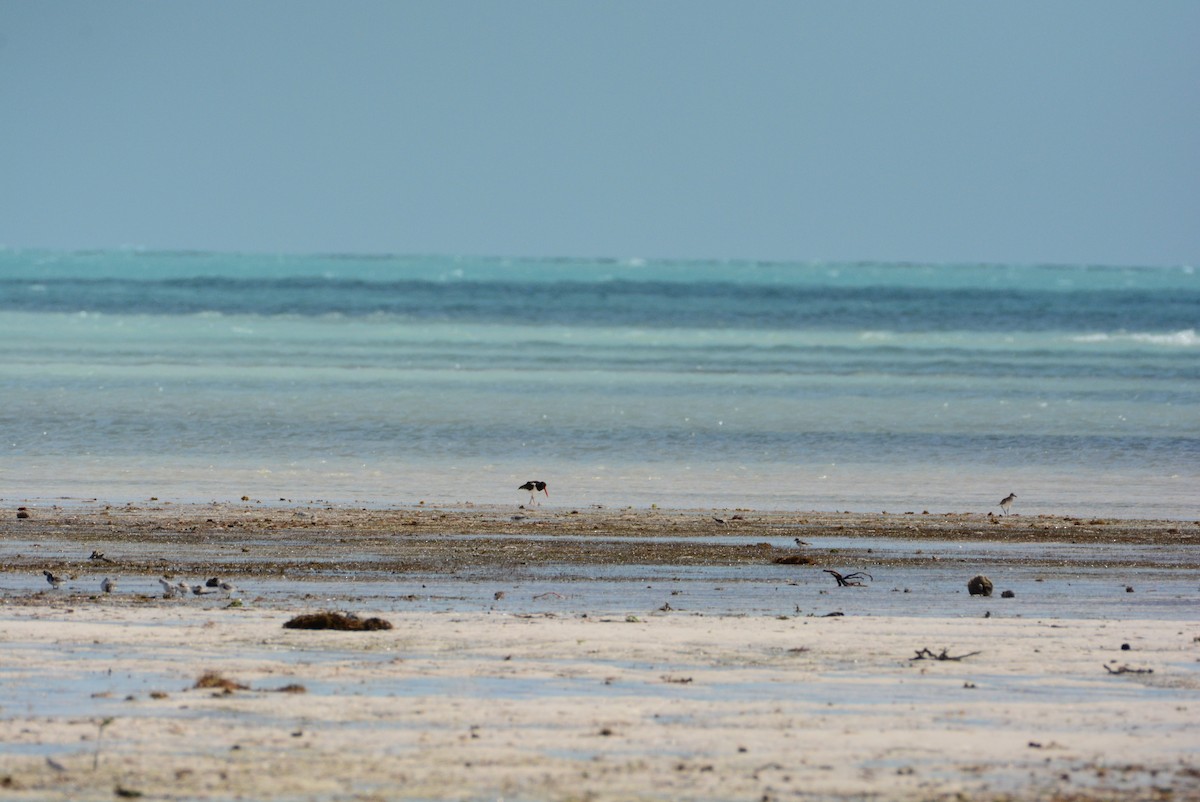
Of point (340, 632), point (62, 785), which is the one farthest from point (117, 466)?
point (62, 785)

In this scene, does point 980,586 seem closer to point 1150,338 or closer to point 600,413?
point 600,413

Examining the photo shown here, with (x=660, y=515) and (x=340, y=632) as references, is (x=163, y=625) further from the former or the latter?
(x=660, y=515)

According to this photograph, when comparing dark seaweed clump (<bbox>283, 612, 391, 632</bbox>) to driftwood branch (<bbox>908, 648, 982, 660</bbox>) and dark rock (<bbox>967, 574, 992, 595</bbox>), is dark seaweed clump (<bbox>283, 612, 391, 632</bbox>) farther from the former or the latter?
dark rock (<bbox>967, 574, 992, 595</bbox>)

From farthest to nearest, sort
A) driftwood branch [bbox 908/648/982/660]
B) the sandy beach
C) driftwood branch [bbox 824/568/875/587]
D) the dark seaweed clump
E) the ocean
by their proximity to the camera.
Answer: the ocean
driftwood branch [bbox 824/568/875/587]
the dark seaweed clump
driftwood branch [bbox 908/648/982/660]
the sandy beach

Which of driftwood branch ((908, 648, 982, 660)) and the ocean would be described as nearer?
driftwood branch ((908, 648, 982, 660))

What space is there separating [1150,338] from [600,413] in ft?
117

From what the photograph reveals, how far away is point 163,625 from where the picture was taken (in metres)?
9.66

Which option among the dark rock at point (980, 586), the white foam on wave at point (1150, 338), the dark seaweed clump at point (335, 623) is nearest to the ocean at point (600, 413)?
the white foam on wave at point (1150, 338)

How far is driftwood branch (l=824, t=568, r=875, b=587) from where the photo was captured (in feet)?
38.4

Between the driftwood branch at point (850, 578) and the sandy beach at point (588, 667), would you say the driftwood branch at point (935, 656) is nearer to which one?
the sandy beach at point (588, 667)

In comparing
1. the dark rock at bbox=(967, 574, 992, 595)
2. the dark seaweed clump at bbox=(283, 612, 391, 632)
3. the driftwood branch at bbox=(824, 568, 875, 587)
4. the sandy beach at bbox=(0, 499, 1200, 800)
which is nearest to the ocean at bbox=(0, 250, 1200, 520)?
the sandy beach at bbox=(0, 499, 1200, 800)

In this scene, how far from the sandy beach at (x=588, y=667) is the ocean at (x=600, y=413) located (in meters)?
3.57

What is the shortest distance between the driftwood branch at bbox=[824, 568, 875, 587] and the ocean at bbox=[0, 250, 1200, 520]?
4394mm

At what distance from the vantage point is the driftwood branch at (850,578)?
11711mm
